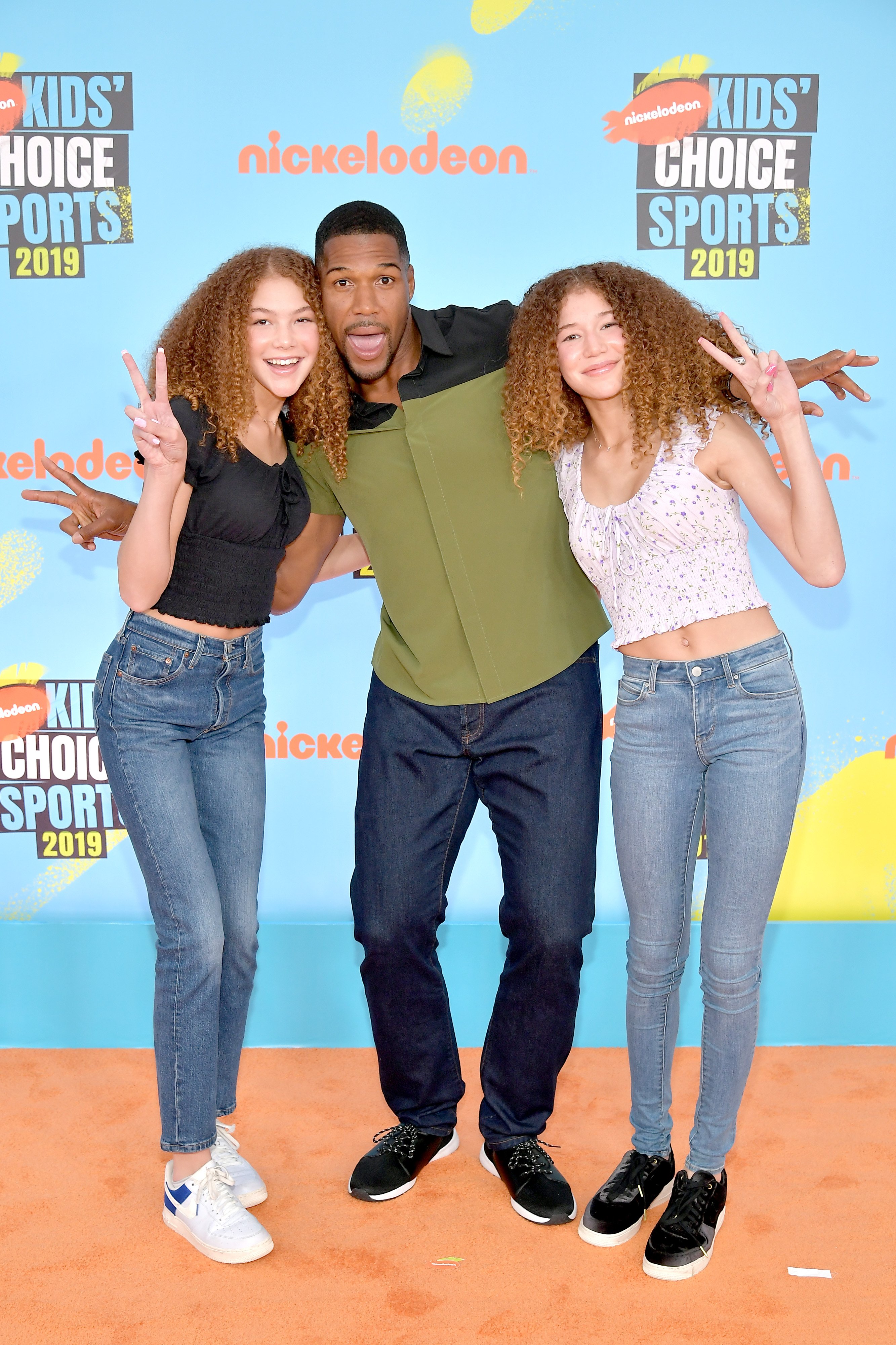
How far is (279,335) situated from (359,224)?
0.27 meters

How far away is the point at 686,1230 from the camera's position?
188cm

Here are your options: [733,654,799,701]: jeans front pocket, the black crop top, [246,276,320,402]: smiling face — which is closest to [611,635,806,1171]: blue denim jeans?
[733,654,799,701]: jeans front pocket

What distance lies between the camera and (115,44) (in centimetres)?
284

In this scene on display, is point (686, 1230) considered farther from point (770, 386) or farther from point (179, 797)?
point (770, 386)

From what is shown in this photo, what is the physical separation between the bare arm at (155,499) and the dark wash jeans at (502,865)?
53 cm

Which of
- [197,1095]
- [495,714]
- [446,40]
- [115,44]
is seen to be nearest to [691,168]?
[446,40]

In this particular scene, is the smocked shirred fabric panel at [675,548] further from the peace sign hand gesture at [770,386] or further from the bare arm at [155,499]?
the bare arm at [155,499]

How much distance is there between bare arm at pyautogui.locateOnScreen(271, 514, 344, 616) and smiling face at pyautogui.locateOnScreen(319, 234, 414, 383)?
0.32 metres

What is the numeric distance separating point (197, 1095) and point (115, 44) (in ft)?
8.54

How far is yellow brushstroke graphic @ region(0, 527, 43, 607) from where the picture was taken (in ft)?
10.0

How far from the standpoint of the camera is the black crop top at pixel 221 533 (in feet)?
6.16

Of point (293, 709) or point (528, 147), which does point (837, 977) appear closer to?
point (293, 709)

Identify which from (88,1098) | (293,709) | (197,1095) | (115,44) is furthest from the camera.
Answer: (293,709)

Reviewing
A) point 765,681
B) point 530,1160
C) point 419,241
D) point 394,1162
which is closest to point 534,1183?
point 530,1160
